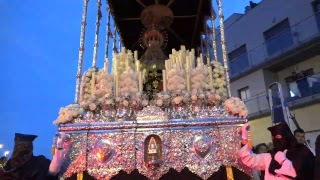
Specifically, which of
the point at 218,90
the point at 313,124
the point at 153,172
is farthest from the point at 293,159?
the point at 313,124

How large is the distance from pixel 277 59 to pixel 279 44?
2.48ft

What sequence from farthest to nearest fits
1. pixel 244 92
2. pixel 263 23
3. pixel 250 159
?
pixel 244 92
pixel 263 23
pixel 250 159

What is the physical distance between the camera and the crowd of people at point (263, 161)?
287cm

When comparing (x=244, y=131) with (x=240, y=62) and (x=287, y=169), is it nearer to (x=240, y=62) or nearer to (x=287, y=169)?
(x=287, y=169)

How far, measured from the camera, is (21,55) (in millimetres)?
100125

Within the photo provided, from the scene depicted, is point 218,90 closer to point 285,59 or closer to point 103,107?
point 103,107

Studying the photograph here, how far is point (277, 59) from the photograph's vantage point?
14078 mm

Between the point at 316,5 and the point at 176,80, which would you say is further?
the point at 316,5

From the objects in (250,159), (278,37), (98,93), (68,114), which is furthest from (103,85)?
(278,37)

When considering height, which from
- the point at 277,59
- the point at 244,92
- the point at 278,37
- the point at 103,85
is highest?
the point at 278,37

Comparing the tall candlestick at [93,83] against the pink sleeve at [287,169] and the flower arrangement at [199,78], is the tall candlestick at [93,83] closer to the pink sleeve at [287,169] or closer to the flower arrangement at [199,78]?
the flower arrangement at [199,78]

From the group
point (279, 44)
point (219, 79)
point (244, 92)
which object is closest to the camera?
point (219, 79)

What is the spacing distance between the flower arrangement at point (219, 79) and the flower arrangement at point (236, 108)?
21 centimetres

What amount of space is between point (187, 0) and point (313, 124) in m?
9.20
